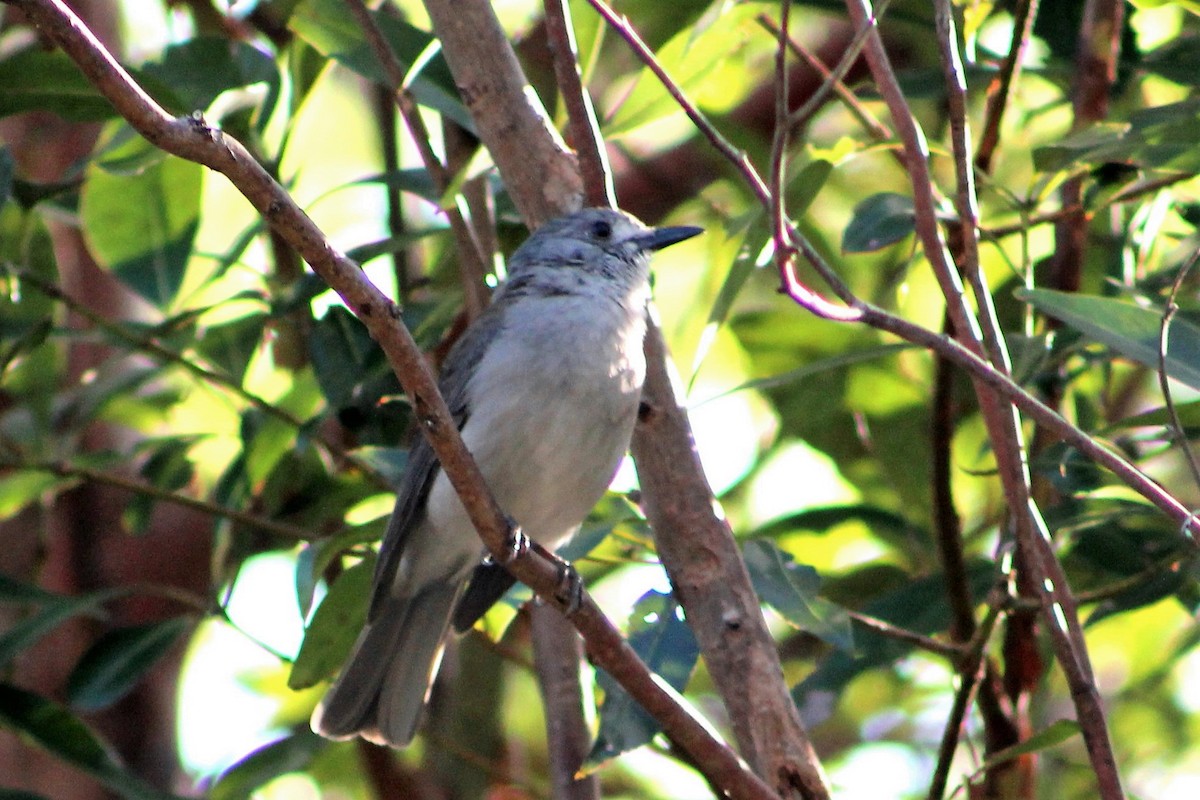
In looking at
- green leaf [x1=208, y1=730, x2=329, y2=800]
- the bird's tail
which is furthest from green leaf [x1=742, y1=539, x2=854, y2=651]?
green leaf [x1=208, y1=730, x2=329, y2=800]

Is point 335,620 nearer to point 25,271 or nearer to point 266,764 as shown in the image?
point 266,764

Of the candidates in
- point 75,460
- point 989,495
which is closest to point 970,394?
point 989,495

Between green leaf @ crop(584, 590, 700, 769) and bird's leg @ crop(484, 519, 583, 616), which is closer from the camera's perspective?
bird's leg @ crop(484, 519, 583, 616)

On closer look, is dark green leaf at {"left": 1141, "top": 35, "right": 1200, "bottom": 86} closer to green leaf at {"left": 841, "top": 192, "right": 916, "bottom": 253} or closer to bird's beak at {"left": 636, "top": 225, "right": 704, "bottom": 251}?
green leaf at {"left": 841, "top": 192, "right": 916, "bottom": 253}

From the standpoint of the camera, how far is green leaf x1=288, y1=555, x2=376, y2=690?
408 centimetres

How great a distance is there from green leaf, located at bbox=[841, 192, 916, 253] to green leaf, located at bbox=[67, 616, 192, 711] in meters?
2.45

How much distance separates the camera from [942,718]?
6.29 metres

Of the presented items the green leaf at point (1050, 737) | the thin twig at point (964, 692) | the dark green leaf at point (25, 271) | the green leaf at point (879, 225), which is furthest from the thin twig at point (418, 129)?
the green leaf at point (1050, 737)

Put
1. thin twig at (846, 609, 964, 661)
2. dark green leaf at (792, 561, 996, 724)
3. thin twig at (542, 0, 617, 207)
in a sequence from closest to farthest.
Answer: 1. thin twig at (542, 0, 617, 207)
2. thin twig at (846, 609, 964, 661)
3. dark green leaf at (792, 561, 996, 724)

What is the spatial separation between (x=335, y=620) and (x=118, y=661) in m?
0.87

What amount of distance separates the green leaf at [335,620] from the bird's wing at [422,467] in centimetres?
8

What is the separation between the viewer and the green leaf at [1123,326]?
2998mm

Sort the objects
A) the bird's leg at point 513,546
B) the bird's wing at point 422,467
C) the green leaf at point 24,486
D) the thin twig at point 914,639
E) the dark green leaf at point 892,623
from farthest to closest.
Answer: the green leaf at point 24,486 → the dark green leaf at point 892,623 → the bird's wing at point 422,467 → the thin twig at point 914,639 → the bird's leg at point 513,546

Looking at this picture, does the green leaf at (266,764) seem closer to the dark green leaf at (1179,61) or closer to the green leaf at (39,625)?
the green leaf at (39,625)
